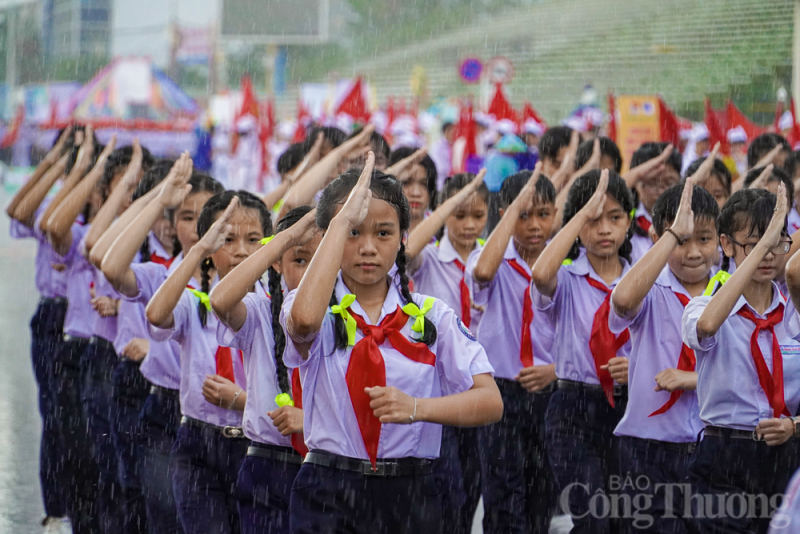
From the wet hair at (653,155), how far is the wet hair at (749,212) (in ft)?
7.54

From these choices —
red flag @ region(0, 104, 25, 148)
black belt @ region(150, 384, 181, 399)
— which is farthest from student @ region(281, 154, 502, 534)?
red flag @ region(0, 104, 25, 148)

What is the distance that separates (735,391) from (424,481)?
1.30 m

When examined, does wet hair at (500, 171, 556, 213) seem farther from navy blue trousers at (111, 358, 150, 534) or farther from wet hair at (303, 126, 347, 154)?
navy blue trousers at (111, 358, 150, 534)

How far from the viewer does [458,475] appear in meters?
4.43

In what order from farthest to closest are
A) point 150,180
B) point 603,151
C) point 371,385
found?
point 603,151
point 150,180
point 371,385

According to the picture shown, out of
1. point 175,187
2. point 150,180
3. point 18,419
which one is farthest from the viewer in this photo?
point 18,419

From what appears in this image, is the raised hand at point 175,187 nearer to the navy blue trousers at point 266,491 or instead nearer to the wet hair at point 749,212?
the navy blue trousers at point 266,491

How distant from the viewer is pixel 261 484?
12.9 feet

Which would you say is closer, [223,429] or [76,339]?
[223,429]

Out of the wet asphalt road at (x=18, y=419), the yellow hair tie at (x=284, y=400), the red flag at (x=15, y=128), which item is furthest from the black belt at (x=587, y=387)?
the red flag at (x=15, y=128)

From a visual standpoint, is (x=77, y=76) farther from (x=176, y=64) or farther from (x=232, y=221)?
(x=232, y=221)

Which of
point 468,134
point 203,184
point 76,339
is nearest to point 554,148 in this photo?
point 203,184

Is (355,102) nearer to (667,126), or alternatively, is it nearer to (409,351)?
(667,126)

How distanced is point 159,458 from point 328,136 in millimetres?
2249
